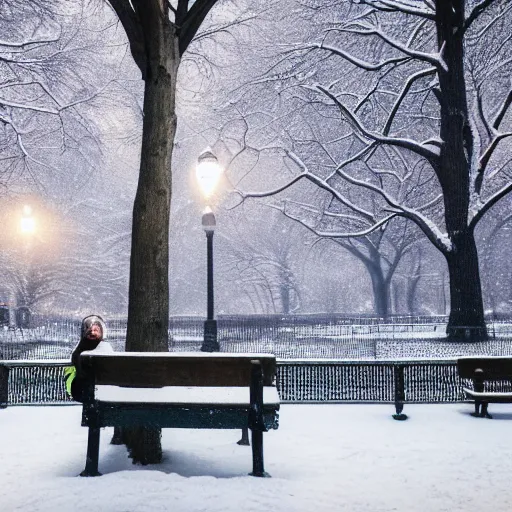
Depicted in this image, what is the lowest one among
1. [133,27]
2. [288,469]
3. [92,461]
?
[288,469]

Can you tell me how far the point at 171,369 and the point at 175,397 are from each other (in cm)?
24

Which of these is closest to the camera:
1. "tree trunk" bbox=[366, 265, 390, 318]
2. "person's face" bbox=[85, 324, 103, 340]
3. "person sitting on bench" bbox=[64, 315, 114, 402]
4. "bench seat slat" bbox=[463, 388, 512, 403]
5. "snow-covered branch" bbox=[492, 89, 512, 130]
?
"person sitting on bench" bbox=[64, 315, 114, 402]

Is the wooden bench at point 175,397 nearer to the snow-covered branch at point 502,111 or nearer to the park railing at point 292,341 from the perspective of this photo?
the park railing at point 292,341

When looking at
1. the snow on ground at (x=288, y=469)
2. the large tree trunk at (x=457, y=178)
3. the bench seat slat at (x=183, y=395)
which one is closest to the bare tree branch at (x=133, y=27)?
the bench seat slat at (x=183, y=395)

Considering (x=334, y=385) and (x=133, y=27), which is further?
(x=334, y=385)

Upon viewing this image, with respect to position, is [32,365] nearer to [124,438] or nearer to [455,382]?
[124,438]

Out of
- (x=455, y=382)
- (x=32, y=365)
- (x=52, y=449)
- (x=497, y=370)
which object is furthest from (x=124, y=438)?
(x=455, y=382)

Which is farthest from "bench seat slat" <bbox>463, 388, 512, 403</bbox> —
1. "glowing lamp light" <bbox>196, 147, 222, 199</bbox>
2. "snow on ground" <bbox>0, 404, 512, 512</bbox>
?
"glowing lamp light" <bbox>196, 147, 222, 199</bbox>

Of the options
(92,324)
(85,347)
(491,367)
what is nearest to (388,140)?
(491,367)

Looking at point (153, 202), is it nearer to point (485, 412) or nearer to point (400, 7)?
point (485, 412)

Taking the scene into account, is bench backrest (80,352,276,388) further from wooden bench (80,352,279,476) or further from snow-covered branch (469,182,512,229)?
snow-covered branch (469,182,512,229)

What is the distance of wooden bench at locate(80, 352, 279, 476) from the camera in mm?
5188

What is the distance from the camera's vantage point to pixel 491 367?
26.6ft

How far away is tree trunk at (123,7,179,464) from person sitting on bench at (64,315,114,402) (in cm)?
26
